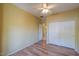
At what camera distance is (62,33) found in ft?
5.27

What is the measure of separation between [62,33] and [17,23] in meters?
0.86

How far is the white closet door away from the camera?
156cm

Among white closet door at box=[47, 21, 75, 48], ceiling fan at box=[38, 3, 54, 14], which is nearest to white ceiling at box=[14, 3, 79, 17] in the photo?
ceiling fan at box=[38, 3, 54, 14]

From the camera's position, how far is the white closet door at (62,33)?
156 centimetres

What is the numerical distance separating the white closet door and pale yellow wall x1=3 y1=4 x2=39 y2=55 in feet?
0.96

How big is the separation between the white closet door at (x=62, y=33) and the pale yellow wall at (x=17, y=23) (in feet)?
0.96

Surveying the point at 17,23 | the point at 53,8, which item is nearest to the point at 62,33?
the point at 53,8

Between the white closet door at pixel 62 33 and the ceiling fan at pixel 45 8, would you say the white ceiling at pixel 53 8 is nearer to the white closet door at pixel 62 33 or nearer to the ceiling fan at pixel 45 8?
the ceiling fan at pixel 45 8

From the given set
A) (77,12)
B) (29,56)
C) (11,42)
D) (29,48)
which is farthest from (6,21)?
(77,12)

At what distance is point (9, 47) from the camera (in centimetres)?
154

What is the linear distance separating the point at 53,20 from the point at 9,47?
0.95 metres

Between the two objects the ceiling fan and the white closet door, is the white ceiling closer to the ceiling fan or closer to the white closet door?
the ceiling fan

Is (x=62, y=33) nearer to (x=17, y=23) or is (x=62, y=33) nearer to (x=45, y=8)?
(x=45, y=8)

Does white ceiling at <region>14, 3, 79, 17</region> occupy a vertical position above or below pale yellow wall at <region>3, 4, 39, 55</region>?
above
